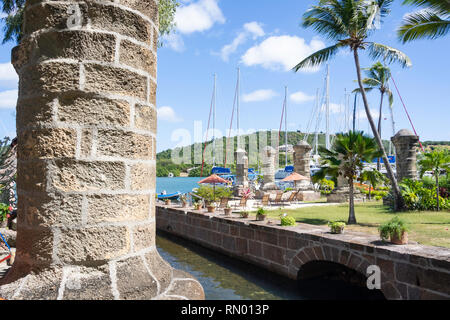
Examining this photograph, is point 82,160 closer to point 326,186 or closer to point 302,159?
point 302,159

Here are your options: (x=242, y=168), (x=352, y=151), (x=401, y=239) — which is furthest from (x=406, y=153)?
(x=401, y=239)

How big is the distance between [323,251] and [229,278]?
3504mm

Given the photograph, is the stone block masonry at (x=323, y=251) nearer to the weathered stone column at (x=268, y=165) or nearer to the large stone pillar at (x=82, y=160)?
the large stone pillar at (x=82, y=160)

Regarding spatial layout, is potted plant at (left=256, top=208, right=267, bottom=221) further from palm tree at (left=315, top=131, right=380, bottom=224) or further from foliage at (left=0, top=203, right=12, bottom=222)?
foliage at (left=0, top=203, right=12, bottom=222)

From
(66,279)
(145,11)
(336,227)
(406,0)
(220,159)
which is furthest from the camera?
(220,159)

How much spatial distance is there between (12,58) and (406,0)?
490 inches

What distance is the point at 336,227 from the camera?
8898 millimetres

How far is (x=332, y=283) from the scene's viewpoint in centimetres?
999

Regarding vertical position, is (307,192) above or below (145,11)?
below

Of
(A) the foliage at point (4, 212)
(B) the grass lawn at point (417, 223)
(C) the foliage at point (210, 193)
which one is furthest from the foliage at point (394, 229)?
(C) the foliage at point (210, 193)

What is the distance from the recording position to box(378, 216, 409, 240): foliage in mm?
7172

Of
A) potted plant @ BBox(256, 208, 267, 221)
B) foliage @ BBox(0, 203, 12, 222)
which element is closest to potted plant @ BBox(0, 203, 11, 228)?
foliage @ BBox(0, 203, 12, 222)
